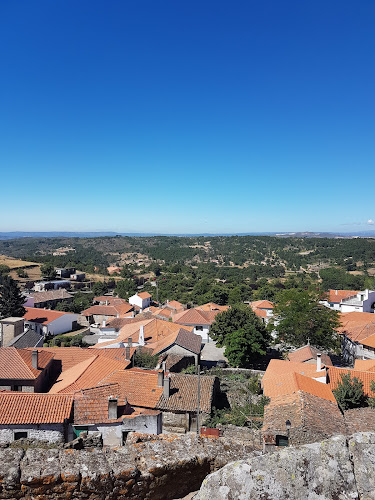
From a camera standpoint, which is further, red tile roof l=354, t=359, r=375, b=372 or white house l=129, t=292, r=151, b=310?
white house l=129, t=292, r=151, b=310

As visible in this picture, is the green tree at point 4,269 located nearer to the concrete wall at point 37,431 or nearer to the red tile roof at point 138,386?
the red tile roof at point 138,386

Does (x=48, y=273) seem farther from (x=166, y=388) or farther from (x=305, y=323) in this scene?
(x=166, y=388)

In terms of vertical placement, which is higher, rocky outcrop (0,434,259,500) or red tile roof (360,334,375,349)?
rocky outcrop (0,434,259,500)

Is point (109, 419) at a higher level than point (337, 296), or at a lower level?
higher

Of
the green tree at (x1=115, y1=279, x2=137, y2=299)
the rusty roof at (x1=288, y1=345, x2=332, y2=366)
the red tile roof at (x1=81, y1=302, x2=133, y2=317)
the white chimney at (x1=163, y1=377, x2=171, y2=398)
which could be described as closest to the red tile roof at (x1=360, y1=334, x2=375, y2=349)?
the rusty roof at (x1=288, y1=345, x2=332, y2=366)

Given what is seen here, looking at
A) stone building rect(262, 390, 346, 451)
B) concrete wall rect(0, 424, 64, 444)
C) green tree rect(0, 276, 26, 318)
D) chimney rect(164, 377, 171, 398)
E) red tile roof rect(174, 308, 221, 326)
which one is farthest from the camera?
green tree rect(0, 276, 26, 318)

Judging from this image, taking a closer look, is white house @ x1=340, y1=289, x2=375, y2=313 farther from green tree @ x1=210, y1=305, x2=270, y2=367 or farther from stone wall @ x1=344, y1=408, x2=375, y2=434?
stone wall @ x1=344, y1=408, x2=375, y2=434

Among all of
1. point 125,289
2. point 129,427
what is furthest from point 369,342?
point 125,289
